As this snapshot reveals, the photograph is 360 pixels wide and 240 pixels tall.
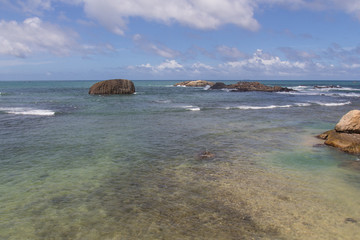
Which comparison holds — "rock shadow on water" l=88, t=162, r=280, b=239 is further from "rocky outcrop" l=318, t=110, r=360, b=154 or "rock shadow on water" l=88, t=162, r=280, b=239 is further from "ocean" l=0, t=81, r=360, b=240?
"rocky outcrop" l=318, t=110, r=360, b=154

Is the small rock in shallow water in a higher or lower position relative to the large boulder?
lower

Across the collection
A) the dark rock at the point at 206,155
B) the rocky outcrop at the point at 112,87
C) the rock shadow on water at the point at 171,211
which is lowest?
the rock shadow on water at the point at 171,211

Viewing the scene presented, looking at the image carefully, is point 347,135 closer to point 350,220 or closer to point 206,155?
point 206,155

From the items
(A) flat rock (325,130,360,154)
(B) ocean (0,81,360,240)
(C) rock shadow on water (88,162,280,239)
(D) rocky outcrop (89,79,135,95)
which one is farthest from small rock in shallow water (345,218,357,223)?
(D) rocky outcrop (89,79,135,95)

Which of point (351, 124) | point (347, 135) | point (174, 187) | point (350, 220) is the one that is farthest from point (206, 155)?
Result: point (351, 124)

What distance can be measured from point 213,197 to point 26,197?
5.59 meters

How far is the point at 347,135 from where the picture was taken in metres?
14.7

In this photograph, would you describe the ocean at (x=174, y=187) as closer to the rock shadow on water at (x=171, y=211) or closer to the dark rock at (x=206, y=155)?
the rock shadow on water at (x=171, y=211)

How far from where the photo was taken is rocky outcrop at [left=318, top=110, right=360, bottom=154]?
44.5ft

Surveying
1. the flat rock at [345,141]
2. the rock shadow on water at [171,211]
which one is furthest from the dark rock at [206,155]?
the flat rock at [345,141]

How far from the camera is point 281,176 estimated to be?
9.81 metres

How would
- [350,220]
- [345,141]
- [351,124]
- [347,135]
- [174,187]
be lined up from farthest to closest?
1. [351,124]
2. [347,135]
3. [345,141]
4. [174,187]
5. [350,220]

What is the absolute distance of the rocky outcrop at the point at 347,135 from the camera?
13570mm

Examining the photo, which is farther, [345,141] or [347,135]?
[347,135]
